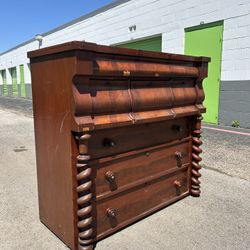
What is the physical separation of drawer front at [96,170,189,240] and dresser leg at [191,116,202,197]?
0.29 feet

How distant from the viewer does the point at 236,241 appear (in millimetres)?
2383

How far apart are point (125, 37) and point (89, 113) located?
9970mm

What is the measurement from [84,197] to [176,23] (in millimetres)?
8251

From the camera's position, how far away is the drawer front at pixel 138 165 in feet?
7.50

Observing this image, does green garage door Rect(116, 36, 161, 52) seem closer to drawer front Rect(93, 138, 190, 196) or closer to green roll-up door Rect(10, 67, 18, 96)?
drawer front Rect(93, 138, 190, 196)

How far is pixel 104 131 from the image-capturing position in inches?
87.4

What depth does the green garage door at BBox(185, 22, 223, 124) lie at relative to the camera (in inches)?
311

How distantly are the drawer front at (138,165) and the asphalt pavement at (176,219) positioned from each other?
0.48 m

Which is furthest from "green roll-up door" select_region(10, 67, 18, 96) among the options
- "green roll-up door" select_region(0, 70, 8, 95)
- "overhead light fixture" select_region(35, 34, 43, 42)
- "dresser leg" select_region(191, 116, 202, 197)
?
"dresser leg" select_region(191, 116, 202, 197)

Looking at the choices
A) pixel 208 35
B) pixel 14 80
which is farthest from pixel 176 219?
pixel 14 80

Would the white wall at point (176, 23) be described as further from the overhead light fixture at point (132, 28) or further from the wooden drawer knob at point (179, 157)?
the wooden drawer knob at point (179, 157)

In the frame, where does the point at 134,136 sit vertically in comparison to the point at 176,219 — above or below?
above

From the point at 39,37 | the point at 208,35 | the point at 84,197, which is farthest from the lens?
the point at 39,37

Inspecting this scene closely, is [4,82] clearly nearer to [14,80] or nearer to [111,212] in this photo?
[14,80]
